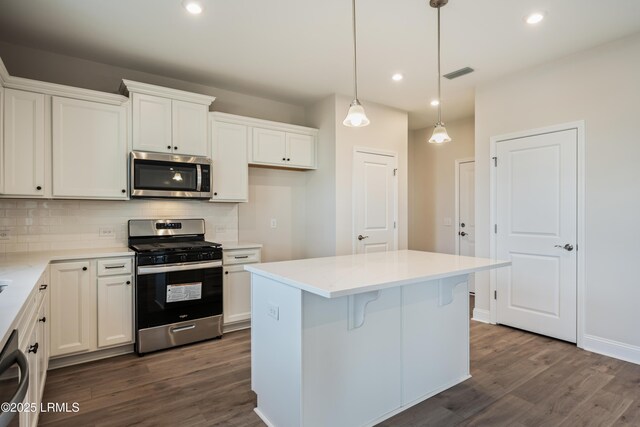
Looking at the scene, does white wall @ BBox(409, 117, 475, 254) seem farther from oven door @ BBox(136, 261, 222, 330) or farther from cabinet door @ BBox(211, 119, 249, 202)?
oven door @ BBox(136, 261, 222, 330)

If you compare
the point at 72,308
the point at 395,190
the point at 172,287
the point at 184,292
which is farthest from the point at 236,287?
the point at 395,190

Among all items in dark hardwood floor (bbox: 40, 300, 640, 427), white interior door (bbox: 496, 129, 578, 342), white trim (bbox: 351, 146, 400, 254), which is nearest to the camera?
dark hardwood floor (bbox: 40, 300, 640, 427)

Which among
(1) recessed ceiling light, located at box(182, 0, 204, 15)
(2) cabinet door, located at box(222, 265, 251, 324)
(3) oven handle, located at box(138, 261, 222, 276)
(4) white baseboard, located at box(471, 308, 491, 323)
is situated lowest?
(4) white baseboard, located at box(471, 308, 491, 323)

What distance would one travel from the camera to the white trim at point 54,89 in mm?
2701

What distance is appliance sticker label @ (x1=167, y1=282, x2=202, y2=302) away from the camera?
3.19 meters

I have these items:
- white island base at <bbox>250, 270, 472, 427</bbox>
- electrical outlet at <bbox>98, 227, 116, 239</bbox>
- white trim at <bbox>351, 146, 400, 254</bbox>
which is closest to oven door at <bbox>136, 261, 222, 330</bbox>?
electrical outlet at <bbox>98, 227, 116, 239</bbox>

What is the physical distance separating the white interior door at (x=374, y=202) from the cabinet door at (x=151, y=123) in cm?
219

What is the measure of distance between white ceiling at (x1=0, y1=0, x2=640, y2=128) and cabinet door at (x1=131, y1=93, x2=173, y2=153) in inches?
15.9

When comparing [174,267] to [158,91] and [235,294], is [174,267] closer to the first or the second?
[235,294]

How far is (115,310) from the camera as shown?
9.95 feet

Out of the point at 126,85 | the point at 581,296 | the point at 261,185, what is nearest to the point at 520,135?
the point at 581,296

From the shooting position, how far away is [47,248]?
3148mm

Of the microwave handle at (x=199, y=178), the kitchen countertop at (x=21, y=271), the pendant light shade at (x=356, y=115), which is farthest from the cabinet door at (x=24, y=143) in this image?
the pendant light shade at (x=356, y=115)

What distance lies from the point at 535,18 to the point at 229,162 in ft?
9.88
